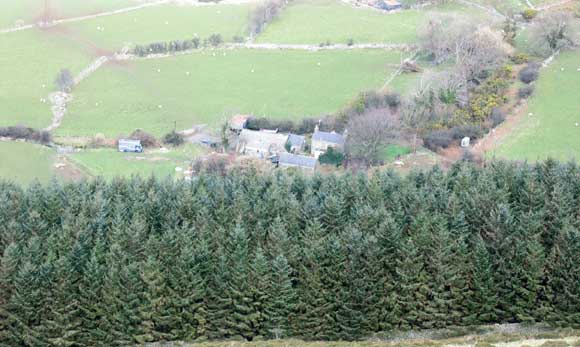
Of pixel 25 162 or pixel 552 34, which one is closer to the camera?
pixel 25 162

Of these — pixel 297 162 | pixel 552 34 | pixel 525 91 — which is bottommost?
pixel 297 162

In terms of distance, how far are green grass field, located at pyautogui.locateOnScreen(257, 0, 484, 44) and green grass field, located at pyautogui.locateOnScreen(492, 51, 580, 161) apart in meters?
21.2

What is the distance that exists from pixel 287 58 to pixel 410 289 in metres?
54.2

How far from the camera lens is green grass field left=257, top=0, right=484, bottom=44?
9288 cm

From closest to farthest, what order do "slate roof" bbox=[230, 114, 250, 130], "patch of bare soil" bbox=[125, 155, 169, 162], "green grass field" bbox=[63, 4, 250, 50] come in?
"patch of bare soil" bbox=[125, 155, 169, 162]
"slate roof" bbox=[230, 114, 250, 130]
"green grass field" bbox=[63, 4, 250, 50]

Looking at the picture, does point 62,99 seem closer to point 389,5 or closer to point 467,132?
point 467,132

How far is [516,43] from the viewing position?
83688 millimetres

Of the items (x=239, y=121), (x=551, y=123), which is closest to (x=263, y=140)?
(x=239, y=121)

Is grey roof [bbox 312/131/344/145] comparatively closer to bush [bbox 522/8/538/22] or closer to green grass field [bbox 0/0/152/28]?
bush [bbox 522/8/538/22]

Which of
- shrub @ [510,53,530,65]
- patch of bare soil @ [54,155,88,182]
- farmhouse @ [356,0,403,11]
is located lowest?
patch of bare soil @ [54,155,88,182]

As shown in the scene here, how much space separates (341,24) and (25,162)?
4493 cm

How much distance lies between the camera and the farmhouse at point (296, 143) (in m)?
67.9

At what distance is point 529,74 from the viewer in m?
73.5

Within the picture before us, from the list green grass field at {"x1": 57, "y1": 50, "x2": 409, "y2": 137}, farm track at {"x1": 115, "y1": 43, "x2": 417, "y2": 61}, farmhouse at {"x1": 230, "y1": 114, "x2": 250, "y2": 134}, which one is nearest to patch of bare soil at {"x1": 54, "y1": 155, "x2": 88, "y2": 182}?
green grass field at {"x1": 57, "y1": 50, "x2": 409, "y2": 137}
